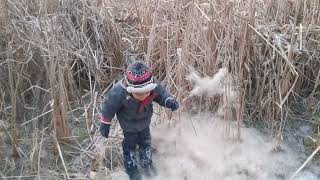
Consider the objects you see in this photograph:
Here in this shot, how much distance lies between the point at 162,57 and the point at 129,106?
0.64 meters

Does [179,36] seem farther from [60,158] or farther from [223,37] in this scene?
[60,158]

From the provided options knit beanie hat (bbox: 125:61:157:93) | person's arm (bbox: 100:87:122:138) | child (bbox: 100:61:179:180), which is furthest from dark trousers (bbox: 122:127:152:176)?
knit beanie hat (bbox: 125:61:157:93)

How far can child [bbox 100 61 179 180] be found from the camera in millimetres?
2041

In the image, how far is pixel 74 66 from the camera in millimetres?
2885

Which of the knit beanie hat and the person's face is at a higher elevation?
the knit beanie hat

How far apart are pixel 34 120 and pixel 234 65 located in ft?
3.63

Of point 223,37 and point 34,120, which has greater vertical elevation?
point 223,37

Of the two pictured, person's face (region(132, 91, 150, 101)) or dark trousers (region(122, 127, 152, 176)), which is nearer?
person's face (region(132, 91, 150, 101))

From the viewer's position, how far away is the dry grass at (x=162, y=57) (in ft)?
8.13

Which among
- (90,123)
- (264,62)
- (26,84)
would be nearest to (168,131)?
(90,123)

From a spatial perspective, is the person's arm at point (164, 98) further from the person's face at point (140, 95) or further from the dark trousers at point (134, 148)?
the dark trousers at point (134, 148)

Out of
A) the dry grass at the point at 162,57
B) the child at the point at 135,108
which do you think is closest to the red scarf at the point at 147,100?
the child at the point at 135,108

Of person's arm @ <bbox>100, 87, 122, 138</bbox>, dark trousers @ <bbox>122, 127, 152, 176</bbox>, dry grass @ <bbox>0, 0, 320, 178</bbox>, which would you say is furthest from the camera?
dry grass @ <bbox>0, 0, 320, 178</bbox>

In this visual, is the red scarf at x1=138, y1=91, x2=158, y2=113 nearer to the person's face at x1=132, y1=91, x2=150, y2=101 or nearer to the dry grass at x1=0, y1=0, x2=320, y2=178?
the person's face at x1=132, y1=91, x2=150, y2=101
